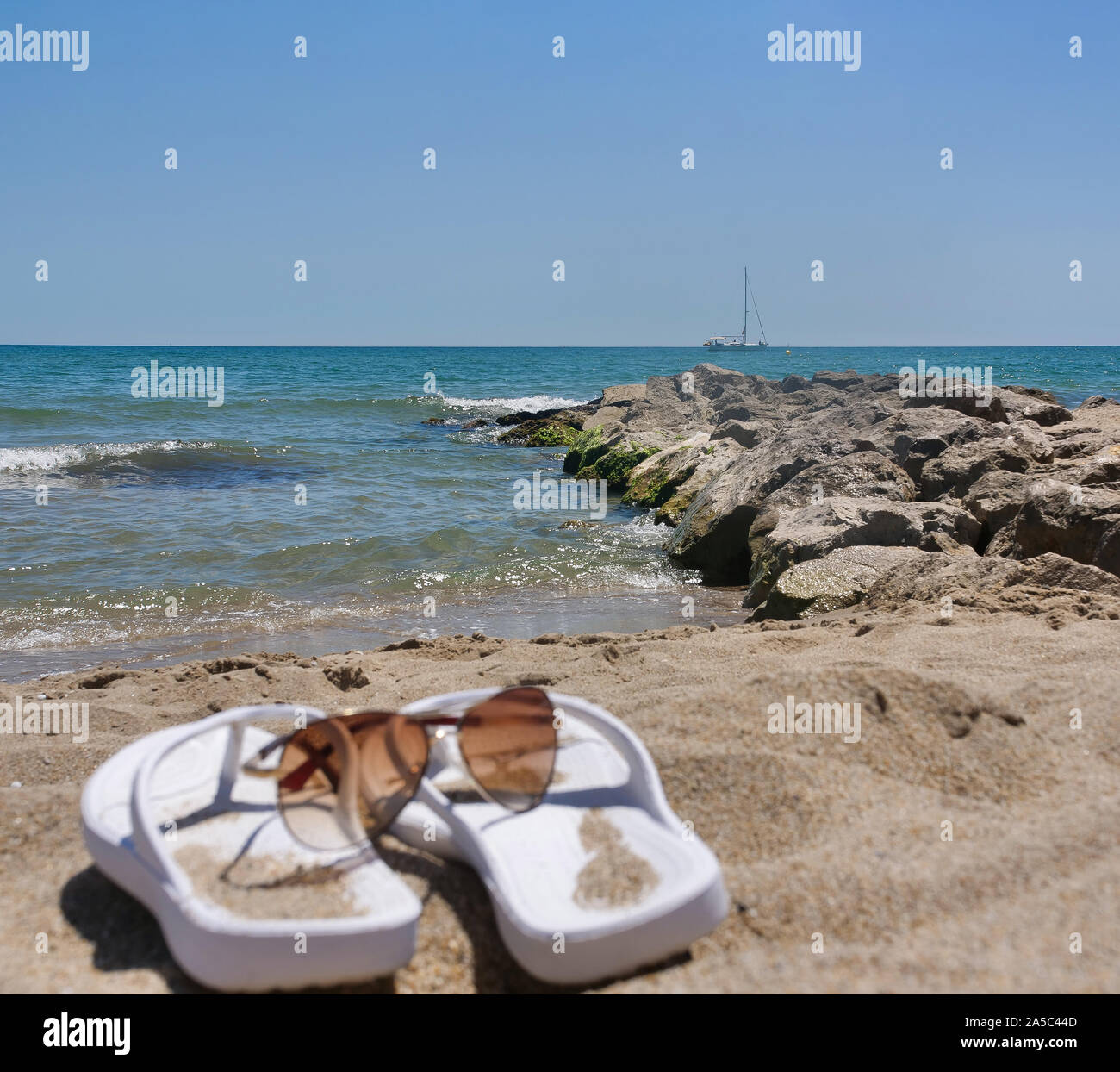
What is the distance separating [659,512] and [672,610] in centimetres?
411

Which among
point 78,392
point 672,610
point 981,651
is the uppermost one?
point 78,392

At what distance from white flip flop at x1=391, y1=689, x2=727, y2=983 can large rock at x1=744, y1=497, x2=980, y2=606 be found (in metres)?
4.35

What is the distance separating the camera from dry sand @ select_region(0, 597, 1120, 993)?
198 cm

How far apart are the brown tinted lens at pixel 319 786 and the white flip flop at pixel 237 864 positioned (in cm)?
4

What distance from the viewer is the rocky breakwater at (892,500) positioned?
5.56m

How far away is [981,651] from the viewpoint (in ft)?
12.6

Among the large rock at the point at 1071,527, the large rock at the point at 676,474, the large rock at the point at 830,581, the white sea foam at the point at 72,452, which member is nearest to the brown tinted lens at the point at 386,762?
the large rock at the point at 830,581

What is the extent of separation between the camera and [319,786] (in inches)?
89.4

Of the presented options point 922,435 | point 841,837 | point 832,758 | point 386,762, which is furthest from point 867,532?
point 386,762

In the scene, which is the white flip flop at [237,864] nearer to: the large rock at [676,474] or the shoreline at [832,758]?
the shoreline at [832,758]

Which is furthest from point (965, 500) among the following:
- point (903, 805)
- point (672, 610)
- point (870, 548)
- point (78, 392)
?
point (78, 392)

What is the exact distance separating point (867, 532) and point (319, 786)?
212 inches

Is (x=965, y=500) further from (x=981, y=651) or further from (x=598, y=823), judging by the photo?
(x=598, y=823)
